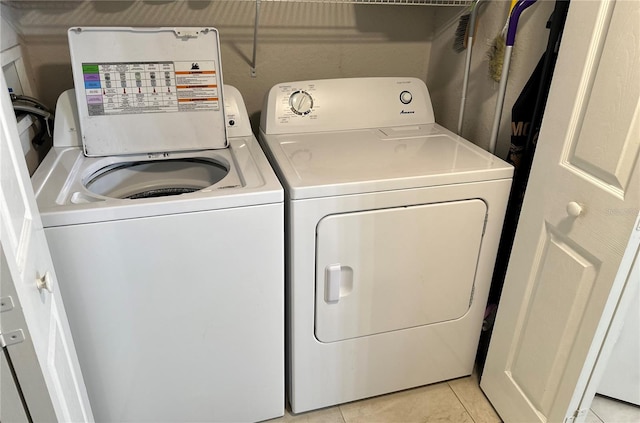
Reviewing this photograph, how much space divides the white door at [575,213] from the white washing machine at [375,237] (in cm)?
19

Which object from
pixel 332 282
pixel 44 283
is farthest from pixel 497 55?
pixel 44 283

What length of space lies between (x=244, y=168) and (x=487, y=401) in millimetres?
1308

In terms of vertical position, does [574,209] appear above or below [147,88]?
below

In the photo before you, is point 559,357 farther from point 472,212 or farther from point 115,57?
point 115,57

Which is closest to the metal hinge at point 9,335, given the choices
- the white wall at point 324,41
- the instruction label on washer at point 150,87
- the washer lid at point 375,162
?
the washer lid at point 375,162

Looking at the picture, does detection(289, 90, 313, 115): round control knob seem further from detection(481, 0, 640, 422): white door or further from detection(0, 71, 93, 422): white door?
detection(0, 71, 93, 422): white door

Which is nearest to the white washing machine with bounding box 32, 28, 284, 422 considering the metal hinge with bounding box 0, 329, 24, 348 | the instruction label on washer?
the instruction label on washer

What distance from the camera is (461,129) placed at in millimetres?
2062

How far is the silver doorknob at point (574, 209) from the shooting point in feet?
4.23

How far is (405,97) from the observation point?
2021 mm

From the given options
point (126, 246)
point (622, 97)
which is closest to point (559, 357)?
point (622, 97)

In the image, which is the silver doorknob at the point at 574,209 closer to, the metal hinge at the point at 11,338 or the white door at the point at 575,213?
the white door at the point at 575,213

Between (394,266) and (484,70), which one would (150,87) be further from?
(484,70)

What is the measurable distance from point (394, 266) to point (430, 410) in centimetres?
65
